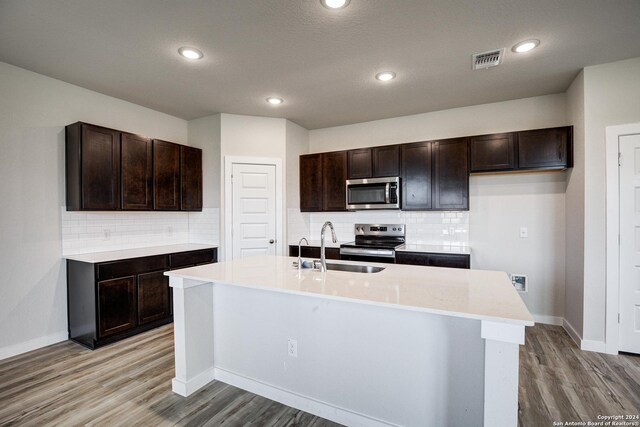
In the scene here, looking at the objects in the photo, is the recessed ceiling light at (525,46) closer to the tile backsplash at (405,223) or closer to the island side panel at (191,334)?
the tile backsplash at (405,223)

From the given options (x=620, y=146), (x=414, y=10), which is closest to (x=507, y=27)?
(x=414, y=10)

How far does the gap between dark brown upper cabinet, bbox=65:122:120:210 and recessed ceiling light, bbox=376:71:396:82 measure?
2.97m

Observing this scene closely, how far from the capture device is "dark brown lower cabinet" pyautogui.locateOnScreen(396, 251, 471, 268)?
3.54 m

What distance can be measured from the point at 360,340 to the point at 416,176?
A: 2.71 meters

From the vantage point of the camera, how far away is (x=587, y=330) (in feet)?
9.92

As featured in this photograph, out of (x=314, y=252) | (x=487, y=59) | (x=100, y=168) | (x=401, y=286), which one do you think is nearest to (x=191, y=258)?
(x=100, y=168)

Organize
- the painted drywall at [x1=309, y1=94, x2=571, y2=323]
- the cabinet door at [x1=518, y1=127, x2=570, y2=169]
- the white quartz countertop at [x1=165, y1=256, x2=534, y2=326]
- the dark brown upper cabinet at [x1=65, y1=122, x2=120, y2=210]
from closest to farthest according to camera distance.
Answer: the white quartz countertop at [x1=165, y1=256, x2=534, y2=326] < the dark brown upper cabinet at [x1=65, y1=122, x2=120, y2=210] < the cabinet door at [x1=518, y1=127, x2=570, y2=169] < the painted drywall at [x1=309, y1=94, x2=571, y2=323]

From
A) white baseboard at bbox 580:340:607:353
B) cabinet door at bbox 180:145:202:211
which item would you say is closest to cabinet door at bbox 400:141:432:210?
white baseboard at bbox 580:340:607:353

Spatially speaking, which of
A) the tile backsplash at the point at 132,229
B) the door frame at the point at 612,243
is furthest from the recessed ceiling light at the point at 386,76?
the tile backsplash at the point at 132,229

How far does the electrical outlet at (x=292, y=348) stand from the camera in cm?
214

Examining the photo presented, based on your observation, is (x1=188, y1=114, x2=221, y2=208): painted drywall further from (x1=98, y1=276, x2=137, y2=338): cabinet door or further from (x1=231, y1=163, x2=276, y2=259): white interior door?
(x1=98, y1=276, x2=137, y2=338): cabinet door

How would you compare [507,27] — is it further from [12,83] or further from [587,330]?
[12,83]

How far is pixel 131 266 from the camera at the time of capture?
11.0 feet

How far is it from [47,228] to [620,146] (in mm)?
5739
